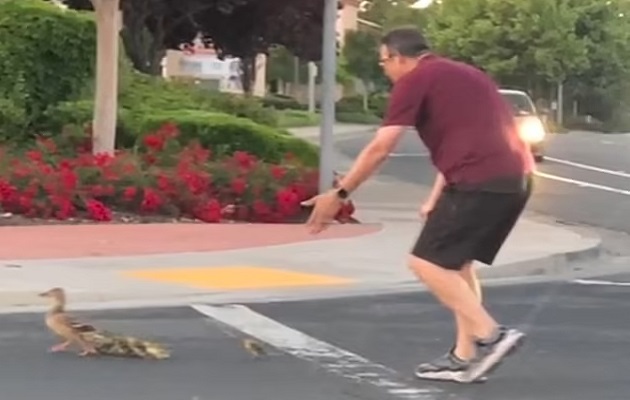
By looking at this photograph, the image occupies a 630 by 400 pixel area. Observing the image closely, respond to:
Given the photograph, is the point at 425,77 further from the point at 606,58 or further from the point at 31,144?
the point at 606,58

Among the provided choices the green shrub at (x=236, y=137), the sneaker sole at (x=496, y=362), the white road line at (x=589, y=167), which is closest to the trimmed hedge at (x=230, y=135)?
the green shrub at (x=236, y=137)

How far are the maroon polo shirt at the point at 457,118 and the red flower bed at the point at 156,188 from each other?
9.55 meters

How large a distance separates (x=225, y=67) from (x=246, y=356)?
4959 cm

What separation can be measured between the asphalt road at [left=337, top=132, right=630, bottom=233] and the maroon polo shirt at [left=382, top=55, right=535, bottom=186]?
12251 millimetres

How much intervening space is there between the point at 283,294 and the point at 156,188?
18.7ft

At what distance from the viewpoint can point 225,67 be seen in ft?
191

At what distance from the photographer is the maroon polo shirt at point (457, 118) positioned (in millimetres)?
7820

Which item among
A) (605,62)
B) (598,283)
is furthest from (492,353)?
(605,62)

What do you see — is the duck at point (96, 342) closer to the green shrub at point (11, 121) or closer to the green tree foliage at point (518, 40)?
the green shrub at point (11, 121)

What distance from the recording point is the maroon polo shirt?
7820 millimetres

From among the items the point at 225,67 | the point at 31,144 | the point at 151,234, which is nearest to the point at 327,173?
the point at 151,234

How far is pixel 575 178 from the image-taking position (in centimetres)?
2988

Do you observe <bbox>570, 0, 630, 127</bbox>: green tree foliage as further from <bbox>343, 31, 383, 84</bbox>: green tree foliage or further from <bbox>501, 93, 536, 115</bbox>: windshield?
<bbox>501, 93, 536, 115</bbox>: windshield

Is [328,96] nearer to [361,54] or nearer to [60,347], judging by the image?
[60,347]
